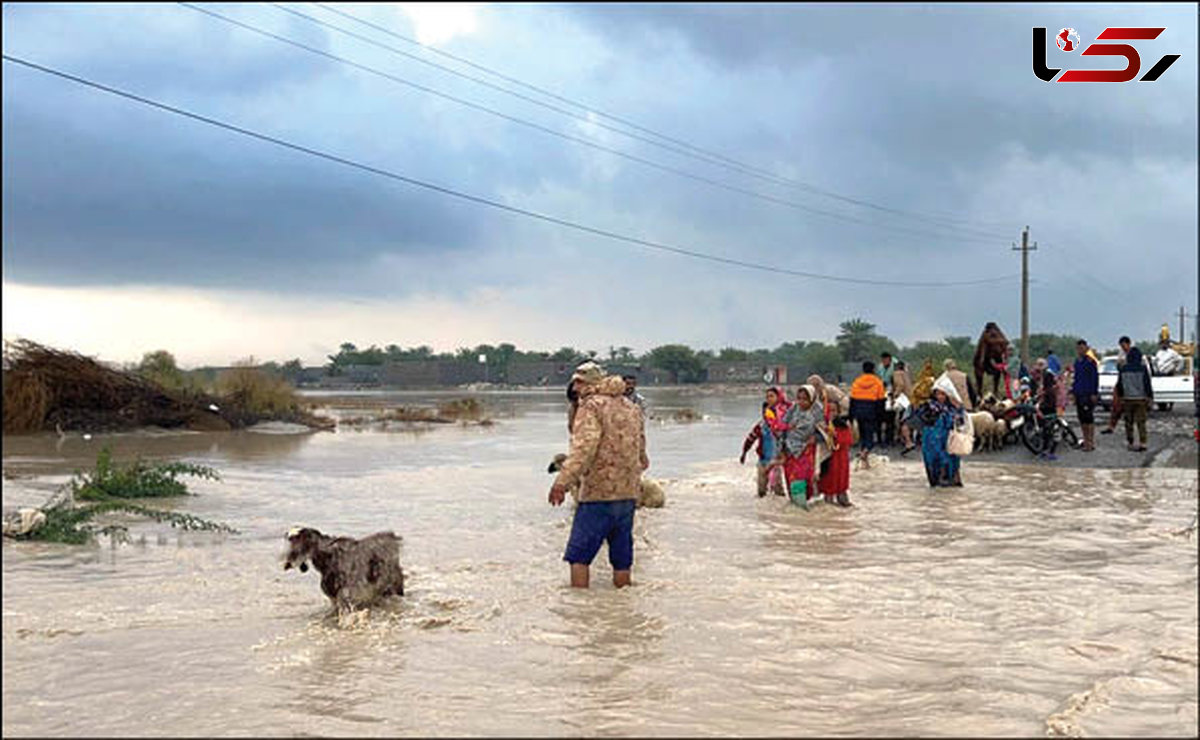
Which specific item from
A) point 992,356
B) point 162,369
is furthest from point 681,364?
point 992,356

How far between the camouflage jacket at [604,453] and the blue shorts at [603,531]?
0.06 metres

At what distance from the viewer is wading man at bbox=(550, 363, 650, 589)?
26.8ft

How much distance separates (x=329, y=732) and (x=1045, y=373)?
653 inches

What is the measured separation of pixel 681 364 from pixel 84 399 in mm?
82693

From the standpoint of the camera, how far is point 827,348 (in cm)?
10131

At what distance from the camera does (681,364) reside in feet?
354

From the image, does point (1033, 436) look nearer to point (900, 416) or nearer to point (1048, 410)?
point (1048, 410)

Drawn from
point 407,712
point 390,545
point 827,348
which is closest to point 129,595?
point 390,545

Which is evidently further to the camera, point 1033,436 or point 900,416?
point 900,416

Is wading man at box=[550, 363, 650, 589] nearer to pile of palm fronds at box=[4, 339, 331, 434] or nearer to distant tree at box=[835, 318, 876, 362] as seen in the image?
pile of palm fronds at box=[4, 339, 331, 434]

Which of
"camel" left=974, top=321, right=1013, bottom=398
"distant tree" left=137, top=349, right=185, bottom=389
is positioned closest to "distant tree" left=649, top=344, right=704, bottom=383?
"distant tree" left=137, top=349, right=185, bottom=389

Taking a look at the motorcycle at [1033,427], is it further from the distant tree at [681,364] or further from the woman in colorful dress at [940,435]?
the distant tree at [681,364]

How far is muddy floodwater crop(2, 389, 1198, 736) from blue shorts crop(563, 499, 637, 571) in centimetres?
31

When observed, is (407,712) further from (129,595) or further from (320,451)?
(320,451)
